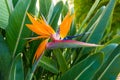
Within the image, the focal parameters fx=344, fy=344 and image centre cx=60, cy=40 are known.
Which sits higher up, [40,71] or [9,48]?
[9,48]

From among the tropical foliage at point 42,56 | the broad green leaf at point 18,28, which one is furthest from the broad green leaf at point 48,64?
the broad green leaf at point 18,28

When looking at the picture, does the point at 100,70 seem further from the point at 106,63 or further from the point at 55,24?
the point at 55,24

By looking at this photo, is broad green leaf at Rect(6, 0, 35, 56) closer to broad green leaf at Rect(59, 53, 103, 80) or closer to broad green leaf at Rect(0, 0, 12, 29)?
broad green leaf at Rect(0, 0, 12, 29)

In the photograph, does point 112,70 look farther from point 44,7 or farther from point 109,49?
point 44,7

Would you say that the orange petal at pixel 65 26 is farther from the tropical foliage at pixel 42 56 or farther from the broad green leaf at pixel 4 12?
the broad green leaf at pixel 4 12

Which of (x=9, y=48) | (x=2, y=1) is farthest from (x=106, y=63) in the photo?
(x=2, y=1)

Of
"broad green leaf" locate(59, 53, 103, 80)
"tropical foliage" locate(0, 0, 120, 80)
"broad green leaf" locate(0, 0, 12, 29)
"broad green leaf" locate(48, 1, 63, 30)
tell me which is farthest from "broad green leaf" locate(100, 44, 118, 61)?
"broad green leaf" locate(0, 0, 12, 29)
